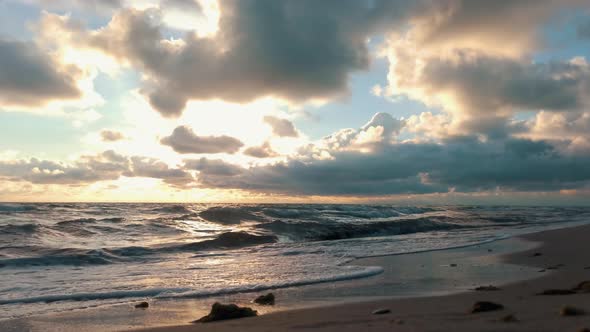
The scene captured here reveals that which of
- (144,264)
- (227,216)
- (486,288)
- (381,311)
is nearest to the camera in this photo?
(381,311)

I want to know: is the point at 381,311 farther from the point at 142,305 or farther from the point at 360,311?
the point at 142,305

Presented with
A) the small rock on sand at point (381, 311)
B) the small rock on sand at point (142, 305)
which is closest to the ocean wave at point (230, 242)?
the small rock on sand at point (142, 305)

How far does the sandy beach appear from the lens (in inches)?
171

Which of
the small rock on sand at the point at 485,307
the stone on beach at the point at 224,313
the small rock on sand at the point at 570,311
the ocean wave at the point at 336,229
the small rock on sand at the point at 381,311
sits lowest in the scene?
the ocean wave at the point at 336,229

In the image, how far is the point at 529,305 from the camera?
5438mm

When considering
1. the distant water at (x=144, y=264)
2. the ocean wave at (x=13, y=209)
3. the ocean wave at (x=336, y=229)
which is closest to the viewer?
the distant water at (x=144, y=264)

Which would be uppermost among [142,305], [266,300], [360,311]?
[360,311]

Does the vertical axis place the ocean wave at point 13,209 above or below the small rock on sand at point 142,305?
above

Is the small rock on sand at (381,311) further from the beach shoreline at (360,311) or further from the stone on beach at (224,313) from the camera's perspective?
the stone on beach at (224,313)

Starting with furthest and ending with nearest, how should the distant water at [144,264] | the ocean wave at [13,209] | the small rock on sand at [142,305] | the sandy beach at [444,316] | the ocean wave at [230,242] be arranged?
1. the ocean wave at [13,209]
2. the ocean wave at [230,242]
3. the distant water at [144,264]
4. the small rock on sand at [142,305]
5. the sandy beach at [444,316]

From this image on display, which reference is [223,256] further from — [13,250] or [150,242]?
[13,250]

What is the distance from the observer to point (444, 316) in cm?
518

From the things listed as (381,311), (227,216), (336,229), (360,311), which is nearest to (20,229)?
(227,216)

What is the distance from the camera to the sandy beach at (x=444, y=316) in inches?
171
